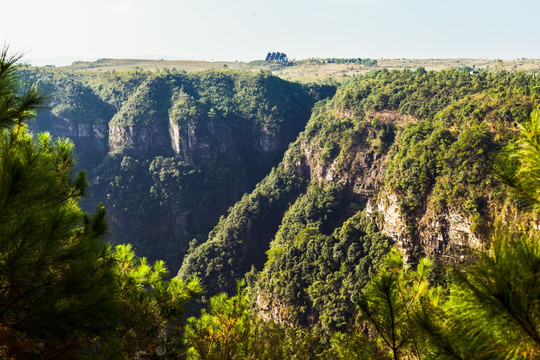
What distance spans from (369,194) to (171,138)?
6260 centimetres

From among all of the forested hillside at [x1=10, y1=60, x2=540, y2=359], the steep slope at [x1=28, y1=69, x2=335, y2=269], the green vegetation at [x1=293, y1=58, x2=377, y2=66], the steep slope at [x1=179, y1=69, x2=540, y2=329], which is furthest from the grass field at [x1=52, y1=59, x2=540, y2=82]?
the steep slope at [x1=179, y1=69, x2=540, y2=329]

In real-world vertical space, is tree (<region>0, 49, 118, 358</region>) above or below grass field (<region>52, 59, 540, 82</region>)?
below

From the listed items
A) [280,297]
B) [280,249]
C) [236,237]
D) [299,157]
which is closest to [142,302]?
[280,297]

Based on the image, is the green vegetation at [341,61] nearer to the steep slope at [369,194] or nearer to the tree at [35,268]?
the steep slope at [369,194]

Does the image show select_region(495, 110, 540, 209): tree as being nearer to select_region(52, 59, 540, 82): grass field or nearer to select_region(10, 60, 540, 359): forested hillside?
select_region(10, 60, 540, 359): forested hillside

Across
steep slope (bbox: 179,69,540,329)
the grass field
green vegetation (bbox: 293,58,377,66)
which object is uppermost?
green vegetation (bbox: 293,58,377,66)

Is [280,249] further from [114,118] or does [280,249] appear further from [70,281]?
[114,118]

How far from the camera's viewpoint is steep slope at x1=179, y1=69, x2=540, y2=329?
3102 centimetres

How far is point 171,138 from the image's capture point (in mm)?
90125

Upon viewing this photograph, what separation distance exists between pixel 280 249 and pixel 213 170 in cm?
4278

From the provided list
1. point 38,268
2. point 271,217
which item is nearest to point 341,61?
point 271,217

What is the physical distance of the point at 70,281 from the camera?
15.2 feet

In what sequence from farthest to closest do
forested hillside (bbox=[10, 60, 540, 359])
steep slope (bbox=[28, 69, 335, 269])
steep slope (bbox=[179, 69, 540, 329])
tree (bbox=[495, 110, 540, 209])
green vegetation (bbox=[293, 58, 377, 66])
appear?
green vegetation (bbox=[293, 58, 377, 66]), steep slope (bbox=[28, 69, 335, 269]), steep slope (bbox=[179, 69, 540, 329]), forested hillside (bbox=[10, 60, 540, 359]), tree (bbox=[495, 110, 540, 209])

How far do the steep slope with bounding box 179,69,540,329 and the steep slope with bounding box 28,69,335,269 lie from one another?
18612mm
